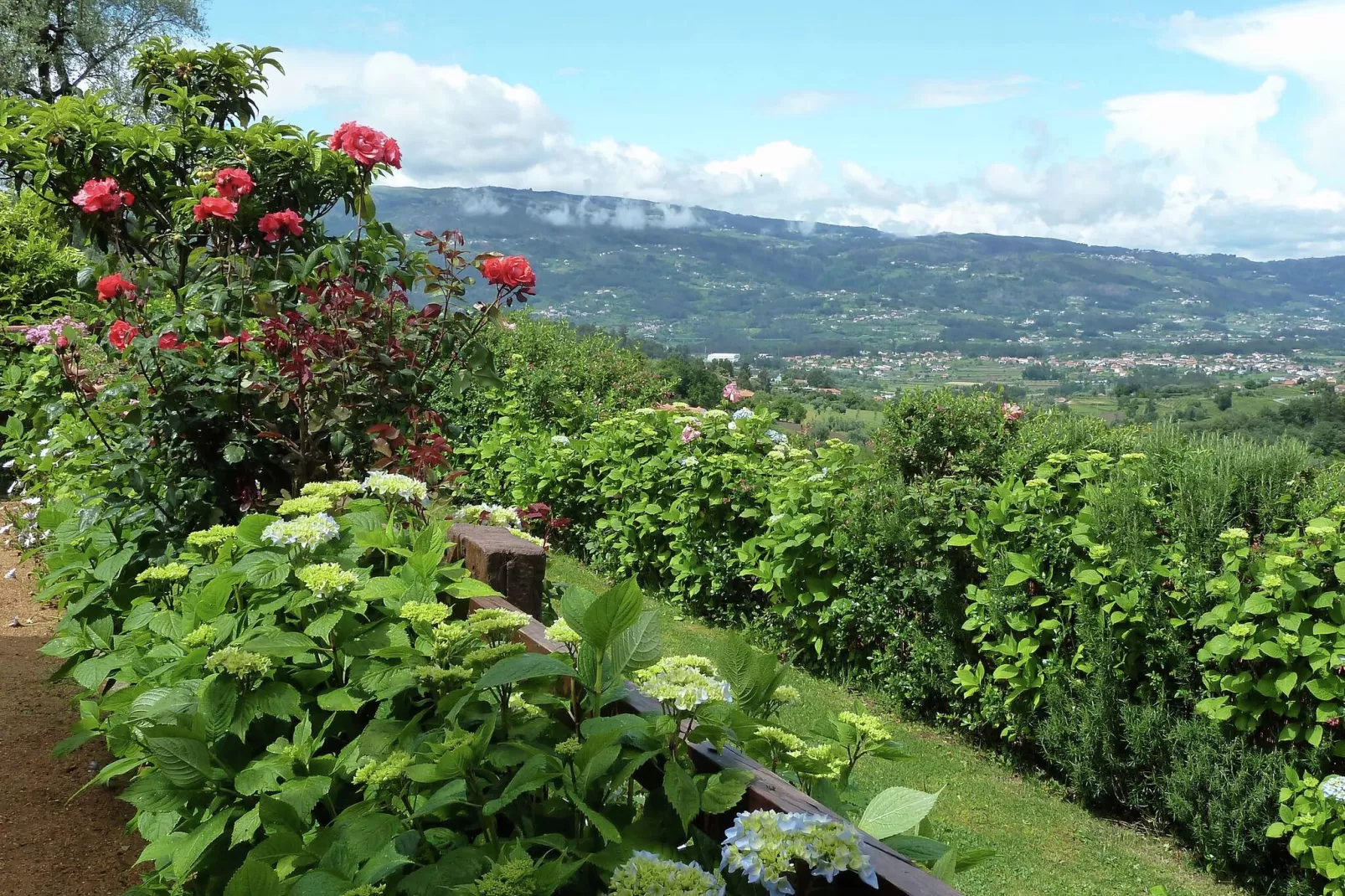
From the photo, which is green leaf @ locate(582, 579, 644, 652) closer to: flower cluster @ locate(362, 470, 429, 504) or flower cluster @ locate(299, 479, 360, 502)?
flower cluster @ locate(362, 470, 429, 504)

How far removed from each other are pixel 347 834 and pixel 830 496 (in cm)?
415

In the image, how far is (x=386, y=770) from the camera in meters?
1.44

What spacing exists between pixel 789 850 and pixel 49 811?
3304 millimetres

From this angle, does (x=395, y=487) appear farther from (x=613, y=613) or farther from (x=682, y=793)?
(x=682, y=793)

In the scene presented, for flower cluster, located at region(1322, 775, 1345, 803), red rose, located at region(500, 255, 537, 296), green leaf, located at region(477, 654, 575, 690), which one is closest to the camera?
green leaf, located at region(477, 654, 575, 690)

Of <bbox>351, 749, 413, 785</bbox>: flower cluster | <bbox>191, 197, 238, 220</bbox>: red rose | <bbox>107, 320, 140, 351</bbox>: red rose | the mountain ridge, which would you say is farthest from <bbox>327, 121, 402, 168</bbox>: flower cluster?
the mountain ridge

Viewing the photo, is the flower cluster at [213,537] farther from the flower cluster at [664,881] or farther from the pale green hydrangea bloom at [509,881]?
the flower cluster at [664,881]

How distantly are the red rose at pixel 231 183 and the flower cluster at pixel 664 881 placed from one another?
323 cm

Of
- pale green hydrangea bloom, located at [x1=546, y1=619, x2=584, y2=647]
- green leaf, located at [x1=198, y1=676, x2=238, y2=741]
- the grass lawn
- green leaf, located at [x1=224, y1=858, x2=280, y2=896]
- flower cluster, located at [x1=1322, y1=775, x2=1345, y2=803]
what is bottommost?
the grass lawn

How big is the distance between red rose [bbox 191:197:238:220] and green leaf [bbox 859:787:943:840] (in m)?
3.15

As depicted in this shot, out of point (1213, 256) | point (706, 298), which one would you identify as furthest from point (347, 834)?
point (1213, 256)

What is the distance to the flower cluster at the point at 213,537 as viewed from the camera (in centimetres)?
235

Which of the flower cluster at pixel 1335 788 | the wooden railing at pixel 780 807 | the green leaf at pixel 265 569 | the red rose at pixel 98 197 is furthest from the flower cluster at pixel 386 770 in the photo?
the flower cluster at pixel 1335 788

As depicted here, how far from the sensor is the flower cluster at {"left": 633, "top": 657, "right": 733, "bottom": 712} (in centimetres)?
130
